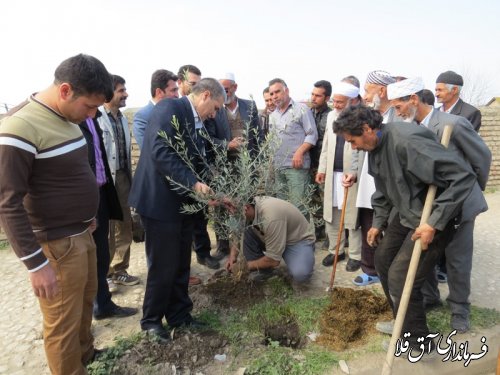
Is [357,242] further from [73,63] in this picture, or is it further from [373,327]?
[73,63]

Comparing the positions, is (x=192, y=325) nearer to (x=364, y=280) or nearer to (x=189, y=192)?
(x=189, y=192)

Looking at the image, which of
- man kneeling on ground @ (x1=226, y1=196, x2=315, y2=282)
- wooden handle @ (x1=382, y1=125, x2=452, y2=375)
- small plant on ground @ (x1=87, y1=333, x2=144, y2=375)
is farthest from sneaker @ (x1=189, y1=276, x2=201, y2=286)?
wooden handle @ (x1=382, y1=125, x2=452, y2=375)

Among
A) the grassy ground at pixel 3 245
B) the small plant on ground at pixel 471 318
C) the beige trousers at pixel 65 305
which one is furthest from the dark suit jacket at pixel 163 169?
the grassy ground at pixel 3 245

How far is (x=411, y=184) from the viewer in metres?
2.69

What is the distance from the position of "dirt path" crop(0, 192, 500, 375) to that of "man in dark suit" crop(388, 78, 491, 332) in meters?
0.29

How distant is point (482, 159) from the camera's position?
300 cm

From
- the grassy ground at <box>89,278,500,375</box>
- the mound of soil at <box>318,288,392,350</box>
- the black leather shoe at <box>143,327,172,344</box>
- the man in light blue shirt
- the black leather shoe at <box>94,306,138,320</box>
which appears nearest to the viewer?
the grassy ground at <box>89,278,500,375</box>

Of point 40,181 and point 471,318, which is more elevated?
point 40,181

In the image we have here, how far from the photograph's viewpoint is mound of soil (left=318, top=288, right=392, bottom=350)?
3.09 meters

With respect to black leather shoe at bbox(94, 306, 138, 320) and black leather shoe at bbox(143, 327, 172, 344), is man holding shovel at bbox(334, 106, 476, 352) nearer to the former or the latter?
black leather shoe at bbox(143, 327, 172, 344)

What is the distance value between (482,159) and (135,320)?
329 cm

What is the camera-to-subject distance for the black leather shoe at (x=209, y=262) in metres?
4.59

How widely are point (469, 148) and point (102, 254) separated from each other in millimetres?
3238

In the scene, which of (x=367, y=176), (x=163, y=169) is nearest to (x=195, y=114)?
(x=163, y=169)
